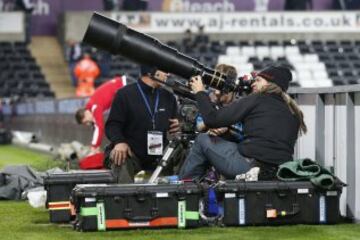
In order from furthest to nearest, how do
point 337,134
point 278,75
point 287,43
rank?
point 287,43, point 337,134, point 278,75

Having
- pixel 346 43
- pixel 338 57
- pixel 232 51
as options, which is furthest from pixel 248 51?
pixel 346 43

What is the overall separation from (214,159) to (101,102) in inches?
188

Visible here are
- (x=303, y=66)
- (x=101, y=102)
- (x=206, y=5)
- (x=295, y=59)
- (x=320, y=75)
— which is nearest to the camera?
(x=101, y=102)

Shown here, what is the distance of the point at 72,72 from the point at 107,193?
83.3 feet

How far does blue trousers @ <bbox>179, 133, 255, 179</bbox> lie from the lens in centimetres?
812

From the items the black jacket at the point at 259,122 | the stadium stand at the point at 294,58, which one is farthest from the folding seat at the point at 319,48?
the black jacket at the point at 259,122

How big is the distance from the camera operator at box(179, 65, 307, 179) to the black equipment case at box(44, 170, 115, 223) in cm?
78

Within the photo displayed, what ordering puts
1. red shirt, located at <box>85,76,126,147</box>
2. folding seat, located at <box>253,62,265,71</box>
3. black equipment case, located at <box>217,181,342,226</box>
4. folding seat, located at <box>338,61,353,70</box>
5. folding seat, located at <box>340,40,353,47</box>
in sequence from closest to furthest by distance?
black equipment case, located at <box>217,181,342,226</box> → red shirt, located at <box>85,76,126,147</box> → folding seat, located at <box>253,62,265,71</box> → folding seat, located at <box>338,61,353,70</box> → folding seat, located at <box>340,40,353,47</box>

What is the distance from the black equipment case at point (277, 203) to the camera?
305 inches

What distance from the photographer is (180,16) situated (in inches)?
1388

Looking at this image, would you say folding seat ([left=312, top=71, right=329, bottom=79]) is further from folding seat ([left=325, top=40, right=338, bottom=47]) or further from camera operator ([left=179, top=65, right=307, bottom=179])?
camera operator ([left=179, top=65, right=307, bottom=179])

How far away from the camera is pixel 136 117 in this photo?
9445 millimetres

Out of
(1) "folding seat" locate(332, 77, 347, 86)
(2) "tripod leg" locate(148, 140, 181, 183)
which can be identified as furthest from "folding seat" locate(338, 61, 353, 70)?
(2) "tripod leg" locate(148, 140, 181, 183)

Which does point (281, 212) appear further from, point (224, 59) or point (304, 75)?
point (304, 75)
